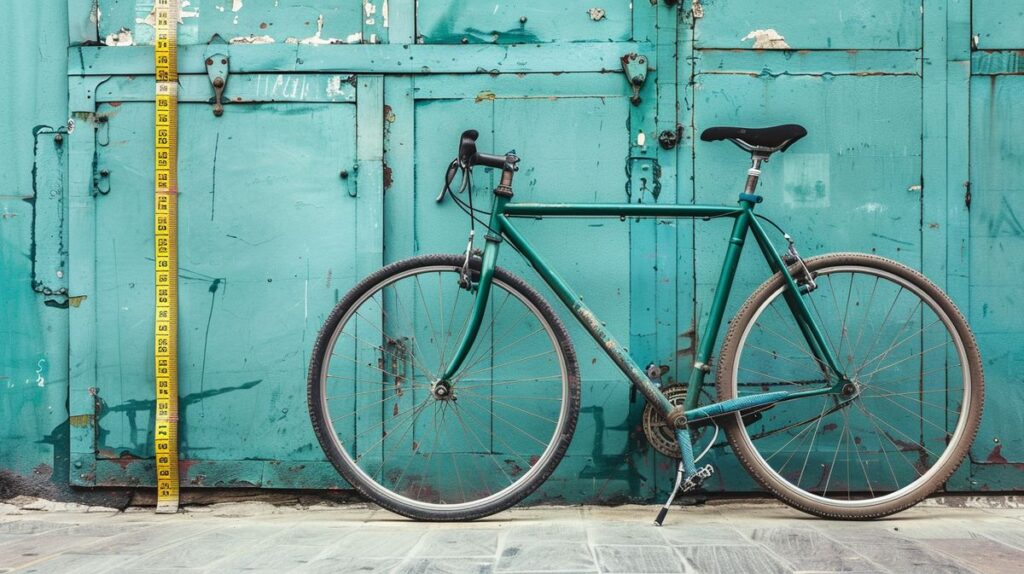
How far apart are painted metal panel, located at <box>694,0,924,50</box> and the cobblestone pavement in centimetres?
182

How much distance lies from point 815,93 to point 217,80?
2.36 m

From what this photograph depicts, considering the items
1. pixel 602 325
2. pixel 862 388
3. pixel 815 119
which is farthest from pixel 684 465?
pixel 815 119

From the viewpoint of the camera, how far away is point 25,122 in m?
3.47

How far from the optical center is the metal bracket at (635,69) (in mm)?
3346

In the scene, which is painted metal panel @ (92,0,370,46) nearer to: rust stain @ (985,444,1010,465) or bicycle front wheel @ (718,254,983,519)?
bicycle front wheel @ (718,254,983,519)

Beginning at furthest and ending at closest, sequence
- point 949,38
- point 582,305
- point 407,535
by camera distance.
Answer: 1. point 949,38
2. point 582,305
3. point 407,535

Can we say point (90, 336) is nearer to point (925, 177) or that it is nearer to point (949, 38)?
point (925, 177)

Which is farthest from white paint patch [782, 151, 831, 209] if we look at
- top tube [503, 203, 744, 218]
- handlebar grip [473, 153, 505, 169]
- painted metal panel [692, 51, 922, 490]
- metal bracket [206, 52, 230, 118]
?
metal bracket [206, 52, 230, 118]

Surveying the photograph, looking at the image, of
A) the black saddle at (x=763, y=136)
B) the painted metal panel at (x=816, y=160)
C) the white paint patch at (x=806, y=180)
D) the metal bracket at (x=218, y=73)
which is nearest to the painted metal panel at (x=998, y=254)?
the painted metal panel at (x=816, y=160)

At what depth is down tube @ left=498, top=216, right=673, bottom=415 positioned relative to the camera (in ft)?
10.1

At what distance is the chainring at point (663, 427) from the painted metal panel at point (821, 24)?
1390 millimetres

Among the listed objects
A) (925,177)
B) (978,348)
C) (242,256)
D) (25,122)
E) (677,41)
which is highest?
(677,41)

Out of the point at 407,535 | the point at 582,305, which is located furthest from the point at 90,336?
the point at 582,305

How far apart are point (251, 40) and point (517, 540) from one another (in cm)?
219
